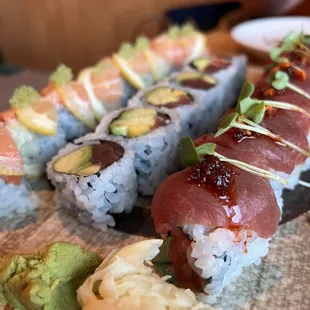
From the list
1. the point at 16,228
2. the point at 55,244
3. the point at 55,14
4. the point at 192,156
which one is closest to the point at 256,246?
the point at 192,156

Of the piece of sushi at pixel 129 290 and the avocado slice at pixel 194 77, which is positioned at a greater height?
the avocado slice at pixel 194 77

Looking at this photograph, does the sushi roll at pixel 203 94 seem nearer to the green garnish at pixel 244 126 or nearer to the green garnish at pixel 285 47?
the green garnish at pixel 285 47

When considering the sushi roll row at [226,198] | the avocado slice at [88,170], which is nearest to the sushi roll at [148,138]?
the avocado slice at [88,170]

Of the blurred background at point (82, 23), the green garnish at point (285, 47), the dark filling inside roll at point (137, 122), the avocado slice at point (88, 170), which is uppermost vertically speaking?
the green garnish at point (285, 47)

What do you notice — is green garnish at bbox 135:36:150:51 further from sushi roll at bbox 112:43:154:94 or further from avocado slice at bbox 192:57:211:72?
avocado slice at bbox 192:57:211:72

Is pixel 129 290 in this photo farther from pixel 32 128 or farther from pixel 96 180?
pixel 32 128

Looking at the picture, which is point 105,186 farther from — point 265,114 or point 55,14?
point 55,14

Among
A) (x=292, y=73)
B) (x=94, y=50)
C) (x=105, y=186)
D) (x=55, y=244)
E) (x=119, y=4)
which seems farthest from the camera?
(x=94, y=50)
